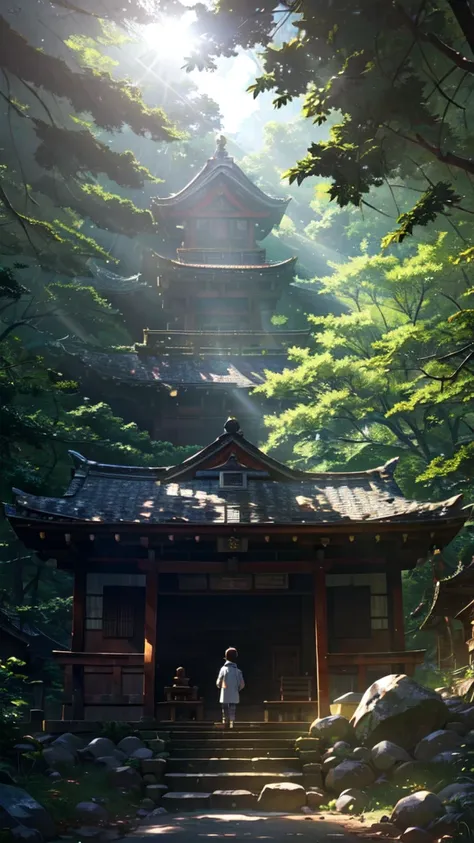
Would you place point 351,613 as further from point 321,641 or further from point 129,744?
point 129,744

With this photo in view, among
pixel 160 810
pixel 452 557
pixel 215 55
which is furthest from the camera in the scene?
pixel 452 557

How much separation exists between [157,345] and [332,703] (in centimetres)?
2679

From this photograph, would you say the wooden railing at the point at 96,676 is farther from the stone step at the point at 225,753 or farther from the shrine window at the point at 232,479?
the shrine window at the point at 232,479

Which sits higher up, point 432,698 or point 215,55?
point 215,55

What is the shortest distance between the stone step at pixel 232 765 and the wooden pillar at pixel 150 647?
8.23 feet

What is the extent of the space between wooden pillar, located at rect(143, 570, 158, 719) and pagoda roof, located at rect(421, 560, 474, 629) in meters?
8.88

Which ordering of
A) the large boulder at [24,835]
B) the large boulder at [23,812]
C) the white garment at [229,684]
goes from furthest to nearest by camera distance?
the white garment at [229,684] < the large boulder at [23,812] < the large boulder at [24,835]

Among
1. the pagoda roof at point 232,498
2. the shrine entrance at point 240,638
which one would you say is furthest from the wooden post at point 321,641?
the shrine entrance at point 240,638

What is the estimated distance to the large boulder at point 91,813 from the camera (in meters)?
12.2

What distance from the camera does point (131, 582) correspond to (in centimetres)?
2077

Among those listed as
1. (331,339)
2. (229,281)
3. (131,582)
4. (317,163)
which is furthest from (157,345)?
(317,163)

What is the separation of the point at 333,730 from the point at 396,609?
4.83 meters

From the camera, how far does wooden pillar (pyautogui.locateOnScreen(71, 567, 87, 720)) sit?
62.5 ft

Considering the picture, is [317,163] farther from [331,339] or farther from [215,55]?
[331,339]
